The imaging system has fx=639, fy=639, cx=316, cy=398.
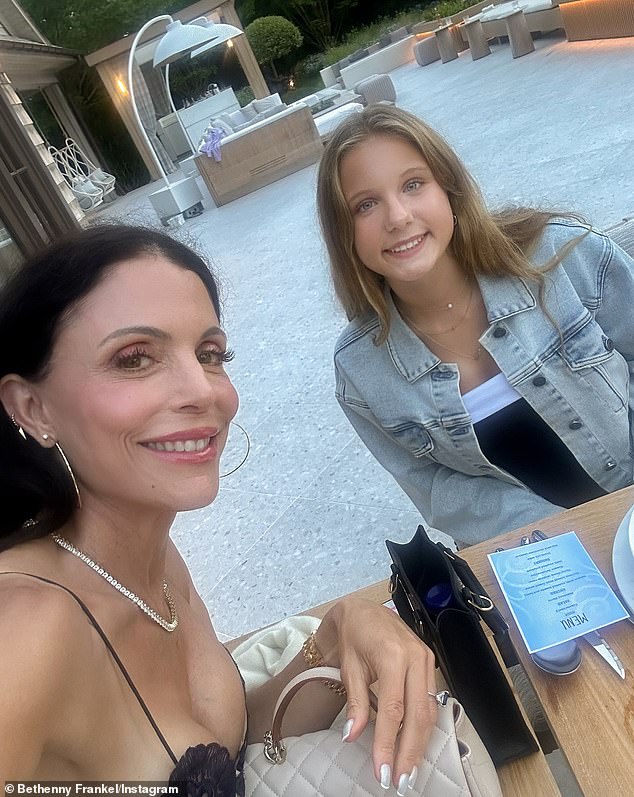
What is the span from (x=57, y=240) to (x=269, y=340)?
3646mm

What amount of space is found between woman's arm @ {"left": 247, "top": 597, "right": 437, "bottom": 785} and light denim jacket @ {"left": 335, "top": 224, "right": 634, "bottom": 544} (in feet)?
2.32

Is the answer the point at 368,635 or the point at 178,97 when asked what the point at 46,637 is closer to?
the point at 368,635

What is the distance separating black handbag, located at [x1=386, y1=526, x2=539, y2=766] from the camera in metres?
0.83

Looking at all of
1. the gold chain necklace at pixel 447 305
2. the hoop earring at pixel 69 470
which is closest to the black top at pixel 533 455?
the gold chain necklace at pixel 447 305

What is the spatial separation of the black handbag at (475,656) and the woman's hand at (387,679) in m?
0.04

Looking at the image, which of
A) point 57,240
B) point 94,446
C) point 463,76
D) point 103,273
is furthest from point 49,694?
point 463,76

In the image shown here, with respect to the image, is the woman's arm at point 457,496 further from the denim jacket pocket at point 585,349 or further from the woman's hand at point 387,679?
the woman's hand at point 387,679

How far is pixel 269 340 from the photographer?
15.7ft

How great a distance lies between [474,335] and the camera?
168 centimetres

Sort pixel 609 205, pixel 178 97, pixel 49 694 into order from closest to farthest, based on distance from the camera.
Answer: pixel 49 694 < pixel 609 205 < pixel 178 97

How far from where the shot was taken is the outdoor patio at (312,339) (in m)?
2.62

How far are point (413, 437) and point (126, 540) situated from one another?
2.76 ft

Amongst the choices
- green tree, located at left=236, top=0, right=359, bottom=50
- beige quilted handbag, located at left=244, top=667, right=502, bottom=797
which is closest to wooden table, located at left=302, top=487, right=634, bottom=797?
beige quilted handbag, located at left=244, top=667, right=502, bottom=797

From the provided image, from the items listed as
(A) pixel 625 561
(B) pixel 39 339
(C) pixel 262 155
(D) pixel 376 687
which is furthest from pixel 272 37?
(D) pixel 376 687
